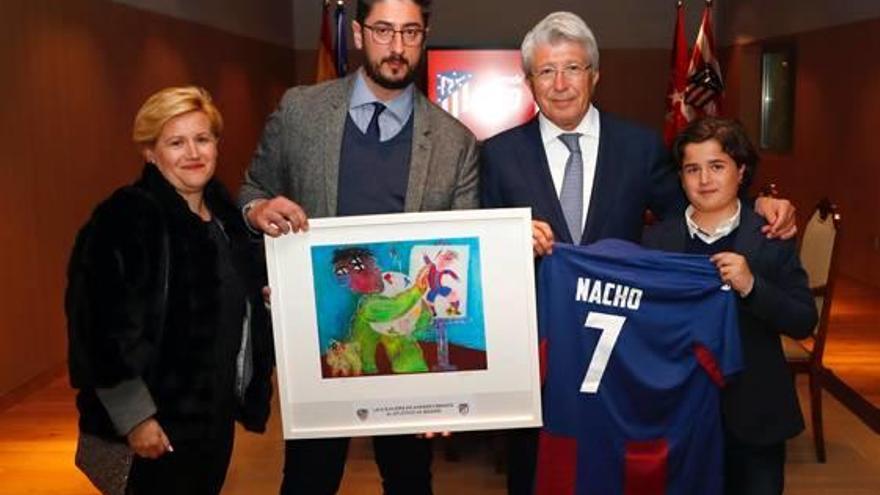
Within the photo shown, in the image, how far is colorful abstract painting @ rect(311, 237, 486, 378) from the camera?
2.05 meters

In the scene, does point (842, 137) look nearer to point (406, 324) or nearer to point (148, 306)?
point (406, 324)

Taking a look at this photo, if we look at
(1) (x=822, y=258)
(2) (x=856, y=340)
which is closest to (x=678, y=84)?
(2) (x=856, y=340)

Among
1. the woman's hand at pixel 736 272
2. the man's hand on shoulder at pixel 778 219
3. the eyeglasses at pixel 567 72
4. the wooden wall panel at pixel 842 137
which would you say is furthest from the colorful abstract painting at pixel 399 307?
the wooden wall panel at pixel 842 137

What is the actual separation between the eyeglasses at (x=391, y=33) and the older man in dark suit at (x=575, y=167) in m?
0.26

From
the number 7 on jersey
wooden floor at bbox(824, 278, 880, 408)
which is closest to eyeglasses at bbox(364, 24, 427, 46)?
the number 7 on jersey

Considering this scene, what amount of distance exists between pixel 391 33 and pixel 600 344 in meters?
0.87

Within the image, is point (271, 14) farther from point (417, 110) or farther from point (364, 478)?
point (417, 110)

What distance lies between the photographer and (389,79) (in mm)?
2158

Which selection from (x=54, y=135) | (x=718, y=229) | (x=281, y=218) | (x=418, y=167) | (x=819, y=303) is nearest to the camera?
(x=281, y=218)

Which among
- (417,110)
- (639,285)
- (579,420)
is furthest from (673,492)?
(417,110)

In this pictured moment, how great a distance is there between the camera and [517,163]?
2201 mm

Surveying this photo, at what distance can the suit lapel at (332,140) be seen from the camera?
220 cm

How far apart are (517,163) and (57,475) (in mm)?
2618

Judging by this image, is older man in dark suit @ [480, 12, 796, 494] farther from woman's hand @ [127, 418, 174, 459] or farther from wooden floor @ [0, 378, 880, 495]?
wooden floor @ [0, 378, 880, 495]
